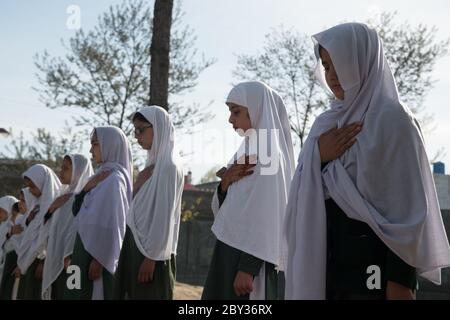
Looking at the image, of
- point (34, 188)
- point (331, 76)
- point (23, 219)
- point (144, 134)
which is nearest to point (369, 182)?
point (331, 76)

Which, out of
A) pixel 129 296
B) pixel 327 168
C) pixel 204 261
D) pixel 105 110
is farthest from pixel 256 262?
pixel 105 110

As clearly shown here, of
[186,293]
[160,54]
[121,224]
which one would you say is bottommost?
[186,293]

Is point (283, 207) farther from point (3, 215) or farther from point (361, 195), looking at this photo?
point (3, 215)

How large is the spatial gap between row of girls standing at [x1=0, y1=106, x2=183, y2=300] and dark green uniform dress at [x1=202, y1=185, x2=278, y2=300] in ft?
2.55

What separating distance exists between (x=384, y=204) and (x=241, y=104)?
148cm

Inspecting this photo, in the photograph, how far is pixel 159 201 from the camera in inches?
164

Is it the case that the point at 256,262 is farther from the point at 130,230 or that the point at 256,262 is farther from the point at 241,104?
the point at 130,230

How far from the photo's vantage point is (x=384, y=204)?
2.22 m

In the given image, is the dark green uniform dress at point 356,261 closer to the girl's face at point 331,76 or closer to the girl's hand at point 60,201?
the girl's face at point 331,76

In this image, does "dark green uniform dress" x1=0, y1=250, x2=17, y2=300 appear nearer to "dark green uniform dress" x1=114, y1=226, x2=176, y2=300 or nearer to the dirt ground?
"dark green uniform dress" x1=114, y1=226, x2=176, y2=300

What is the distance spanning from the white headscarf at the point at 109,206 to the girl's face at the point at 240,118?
Answer: 1375 millimetres

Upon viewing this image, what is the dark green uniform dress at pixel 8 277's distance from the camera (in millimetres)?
6430

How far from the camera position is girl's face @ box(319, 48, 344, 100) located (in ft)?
8.04

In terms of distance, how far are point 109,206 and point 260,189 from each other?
1.58 meters
